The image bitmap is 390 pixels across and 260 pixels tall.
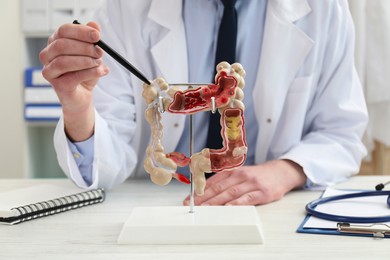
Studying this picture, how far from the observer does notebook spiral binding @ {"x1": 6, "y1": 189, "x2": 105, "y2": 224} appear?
863 millimetres

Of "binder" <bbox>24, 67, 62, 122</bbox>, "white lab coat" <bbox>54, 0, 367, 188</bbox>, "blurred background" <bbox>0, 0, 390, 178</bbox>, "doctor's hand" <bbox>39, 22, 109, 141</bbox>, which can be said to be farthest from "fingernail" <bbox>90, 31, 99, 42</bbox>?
"binder" <bbox>24, 67, 62, 122</bbox>

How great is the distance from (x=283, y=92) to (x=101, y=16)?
16.8 inches

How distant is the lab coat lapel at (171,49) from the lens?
123 centimetres

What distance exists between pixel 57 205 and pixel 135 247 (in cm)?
22

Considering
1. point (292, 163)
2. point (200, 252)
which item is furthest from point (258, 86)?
point (200, 252)

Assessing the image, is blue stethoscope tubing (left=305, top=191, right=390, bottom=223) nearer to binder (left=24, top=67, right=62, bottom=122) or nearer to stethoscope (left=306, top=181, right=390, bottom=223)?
stethoscope (left=306, top=181, right=390, bottom=223)

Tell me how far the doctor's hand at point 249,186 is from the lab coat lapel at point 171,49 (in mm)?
246

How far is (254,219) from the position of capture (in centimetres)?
77

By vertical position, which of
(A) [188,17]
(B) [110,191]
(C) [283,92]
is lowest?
(B) [110,191]

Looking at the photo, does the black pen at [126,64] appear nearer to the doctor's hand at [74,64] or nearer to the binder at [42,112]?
the doctor's hand at [74,64]

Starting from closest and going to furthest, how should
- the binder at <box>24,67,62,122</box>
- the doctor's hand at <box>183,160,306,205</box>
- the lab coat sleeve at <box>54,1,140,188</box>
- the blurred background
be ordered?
the doctor's hand at <box>183,160,306,205</box>
the lab coat sleeve at <box>54,1,140,188</box>
the blurred background
the binder at <box>24,67,62,122</box>

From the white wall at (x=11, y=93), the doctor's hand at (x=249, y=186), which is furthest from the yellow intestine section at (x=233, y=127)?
the white wall at (x=11, y=93)

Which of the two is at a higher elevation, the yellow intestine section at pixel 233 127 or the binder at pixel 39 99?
the yellow intestine section at pixel 233 127

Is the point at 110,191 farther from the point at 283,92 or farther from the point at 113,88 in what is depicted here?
the point at 283,92
